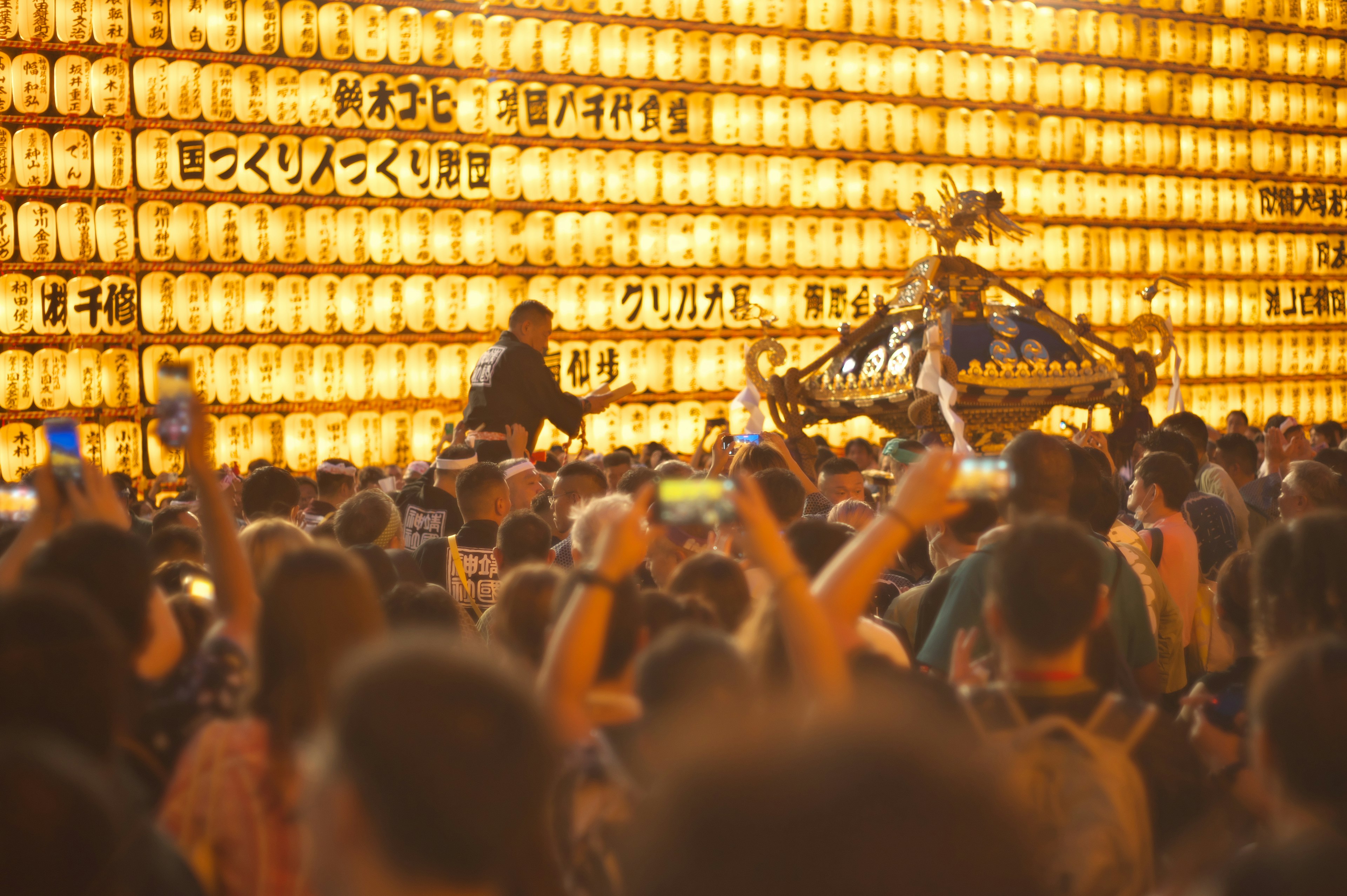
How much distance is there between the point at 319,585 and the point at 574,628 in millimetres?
378

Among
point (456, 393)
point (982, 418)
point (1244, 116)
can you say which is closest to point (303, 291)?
point (456, 393)

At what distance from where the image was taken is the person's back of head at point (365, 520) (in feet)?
14.1

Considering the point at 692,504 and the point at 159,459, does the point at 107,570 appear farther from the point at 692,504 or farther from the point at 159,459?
the point at 159,459

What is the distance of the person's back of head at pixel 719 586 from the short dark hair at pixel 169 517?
2.44 m

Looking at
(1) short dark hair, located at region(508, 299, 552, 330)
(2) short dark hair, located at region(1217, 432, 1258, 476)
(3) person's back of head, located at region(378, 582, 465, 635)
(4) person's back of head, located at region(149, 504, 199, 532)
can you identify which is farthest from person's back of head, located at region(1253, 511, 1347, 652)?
(1) short dark hair, located at region(508, 299, 552, 330)

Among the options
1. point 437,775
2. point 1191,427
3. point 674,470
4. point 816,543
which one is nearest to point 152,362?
point 674,470

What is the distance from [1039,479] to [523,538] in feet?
4.61

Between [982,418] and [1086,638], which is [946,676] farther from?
[982,418]

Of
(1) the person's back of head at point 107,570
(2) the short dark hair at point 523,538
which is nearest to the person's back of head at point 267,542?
(1) the person's back of head at point 107,570

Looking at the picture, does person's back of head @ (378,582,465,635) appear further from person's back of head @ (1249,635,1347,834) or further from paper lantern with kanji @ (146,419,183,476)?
paper lantern with kanji @ (146,419,183,476)

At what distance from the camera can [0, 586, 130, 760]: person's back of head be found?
159 cm

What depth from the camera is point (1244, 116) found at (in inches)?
692

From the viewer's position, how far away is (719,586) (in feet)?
8.68

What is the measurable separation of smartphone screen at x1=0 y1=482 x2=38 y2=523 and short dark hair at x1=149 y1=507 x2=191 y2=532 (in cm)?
150
